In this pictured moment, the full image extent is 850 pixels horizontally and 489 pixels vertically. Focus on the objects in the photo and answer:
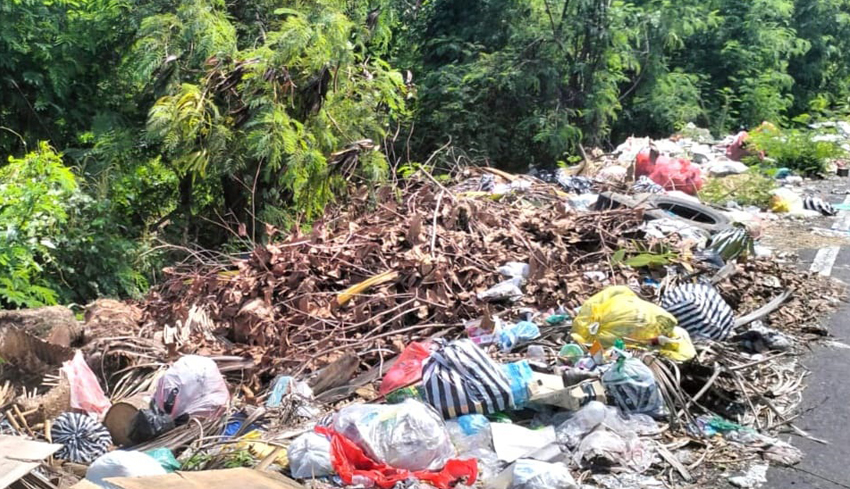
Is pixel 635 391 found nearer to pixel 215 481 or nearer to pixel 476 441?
pixel 476 441

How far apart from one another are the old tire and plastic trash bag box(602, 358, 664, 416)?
120 inches

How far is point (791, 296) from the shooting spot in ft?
19.3

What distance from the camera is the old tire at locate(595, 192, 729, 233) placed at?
739cm

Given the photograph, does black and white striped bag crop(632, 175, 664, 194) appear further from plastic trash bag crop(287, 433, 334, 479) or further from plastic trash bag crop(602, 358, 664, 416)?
plastic trash bag crop(287, 433, 334, 479)

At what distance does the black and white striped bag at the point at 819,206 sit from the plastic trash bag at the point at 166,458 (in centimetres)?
775

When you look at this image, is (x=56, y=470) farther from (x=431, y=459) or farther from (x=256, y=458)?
(x=431, y=459)

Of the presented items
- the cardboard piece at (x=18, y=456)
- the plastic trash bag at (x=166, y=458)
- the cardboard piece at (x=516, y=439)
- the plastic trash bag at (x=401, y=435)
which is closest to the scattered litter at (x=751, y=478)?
the cardboard piece at (x=516, y=439)

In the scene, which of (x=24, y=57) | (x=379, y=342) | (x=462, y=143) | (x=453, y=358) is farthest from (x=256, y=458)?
(x=462, y=143)

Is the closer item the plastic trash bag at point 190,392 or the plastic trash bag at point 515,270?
the plastic trash bag at point 190,392

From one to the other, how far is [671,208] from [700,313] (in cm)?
337

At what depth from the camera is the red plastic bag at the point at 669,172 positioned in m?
9.66

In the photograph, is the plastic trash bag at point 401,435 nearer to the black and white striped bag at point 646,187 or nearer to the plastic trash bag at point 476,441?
the plastic trash bag at point 476,441

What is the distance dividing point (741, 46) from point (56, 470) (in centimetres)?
1509

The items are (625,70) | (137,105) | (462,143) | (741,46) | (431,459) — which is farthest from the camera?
(741,46)
